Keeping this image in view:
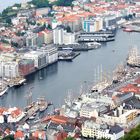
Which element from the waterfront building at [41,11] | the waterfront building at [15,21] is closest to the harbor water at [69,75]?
the waterfront building at [15,21]

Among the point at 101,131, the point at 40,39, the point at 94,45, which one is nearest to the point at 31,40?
the point at 40,39

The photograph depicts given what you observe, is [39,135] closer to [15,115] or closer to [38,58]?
[15,115]

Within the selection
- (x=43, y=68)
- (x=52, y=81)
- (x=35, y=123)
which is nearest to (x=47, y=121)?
(x=35, y=123)

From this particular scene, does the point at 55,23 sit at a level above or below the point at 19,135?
above

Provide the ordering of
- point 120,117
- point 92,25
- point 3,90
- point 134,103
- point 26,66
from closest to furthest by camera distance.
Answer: point 120,117 → point 134,103 → point 3,90 → point 26,66 → point 92,25

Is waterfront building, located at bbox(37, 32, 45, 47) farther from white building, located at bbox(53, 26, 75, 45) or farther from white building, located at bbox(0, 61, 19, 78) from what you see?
white building, located at bbox(0, 61, 19, 78)

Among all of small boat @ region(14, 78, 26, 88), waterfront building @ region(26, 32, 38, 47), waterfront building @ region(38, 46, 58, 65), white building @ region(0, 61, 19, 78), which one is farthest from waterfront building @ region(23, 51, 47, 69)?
waterfront building @ region(26, 32, 38, 47)

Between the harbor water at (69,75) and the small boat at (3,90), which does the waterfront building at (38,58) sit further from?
the small boat at (3,90)

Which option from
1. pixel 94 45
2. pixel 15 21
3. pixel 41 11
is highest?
pixel 41 11
